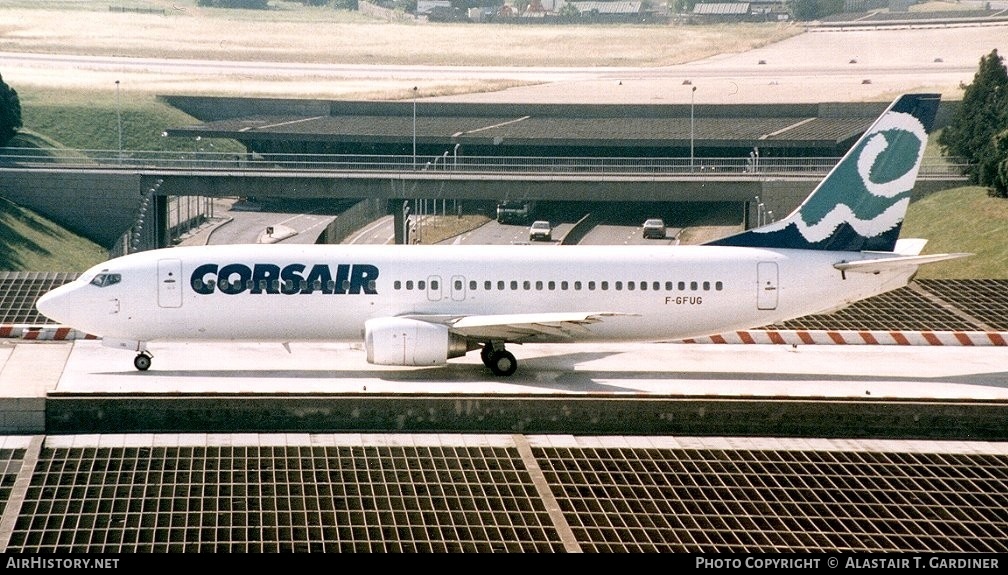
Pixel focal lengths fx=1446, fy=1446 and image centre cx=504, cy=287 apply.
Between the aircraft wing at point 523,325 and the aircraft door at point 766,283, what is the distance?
5.39m

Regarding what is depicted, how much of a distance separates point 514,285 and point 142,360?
13.2 meters

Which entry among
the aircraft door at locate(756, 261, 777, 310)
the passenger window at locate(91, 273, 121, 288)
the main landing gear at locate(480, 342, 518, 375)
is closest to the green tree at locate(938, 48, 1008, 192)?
the aircraft door at locate(756, 261, 777, 310)

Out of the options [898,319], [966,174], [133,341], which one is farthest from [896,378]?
[966,174]

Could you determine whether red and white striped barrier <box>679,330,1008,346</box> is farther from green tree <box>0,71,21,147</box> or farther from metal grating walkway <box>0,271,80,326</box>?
green tree <box>0,71,21,147</box>

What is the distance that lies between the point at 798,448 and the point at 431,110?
403 ft

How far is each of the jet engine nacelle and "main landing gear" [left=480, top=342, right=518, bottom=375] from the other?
5.66 feet

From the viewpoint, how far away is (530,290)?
51.4 meters

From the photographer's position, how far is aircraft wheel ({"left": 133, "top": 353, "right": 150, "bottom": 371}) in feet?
164

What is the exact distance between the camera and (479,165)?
422 ft

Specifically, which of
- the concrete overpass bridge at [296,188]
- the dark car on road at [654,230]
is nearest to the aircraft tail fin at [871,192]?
the concrete overpass bridge at [296,188]

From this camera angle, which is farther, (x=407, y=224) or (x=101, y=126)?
(x=101, y=126)

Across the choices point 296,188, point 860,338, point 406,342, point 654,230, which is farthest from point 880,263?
point 654,230

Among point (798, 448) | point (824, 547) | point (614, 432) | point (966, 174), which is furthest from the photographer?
point (966, 174)

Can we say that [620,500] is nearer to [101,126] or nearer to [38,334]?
[38,334]
